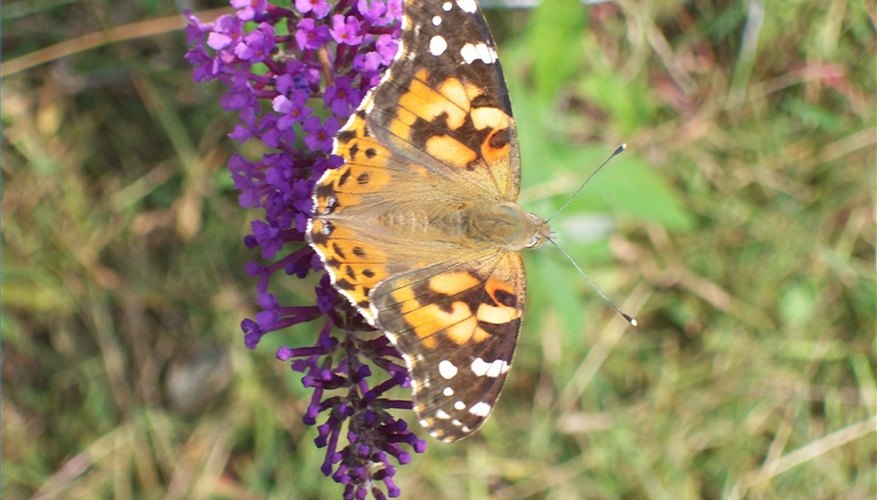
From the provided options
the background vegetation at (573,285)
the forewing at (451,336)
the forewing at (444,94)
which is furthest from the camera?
the background vegetation at (573,285)

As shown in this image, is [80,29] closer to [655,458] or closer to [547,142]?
[547,142]

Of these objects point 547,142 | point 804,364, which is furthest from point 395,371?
point 804,364

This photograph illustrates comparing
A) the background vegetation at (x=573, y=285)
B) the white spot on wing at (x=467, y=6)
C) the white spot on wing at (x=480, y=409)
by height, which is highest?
the white spot on wing at (x=467, y=6)

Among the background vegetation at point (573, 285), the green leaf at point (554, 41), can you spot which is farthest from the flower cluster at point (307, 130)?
the background vegetation at point (573, 285)

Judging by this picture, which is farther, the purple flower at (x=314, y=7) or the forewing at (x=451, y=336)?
the purple flower at (x=314, y=7)

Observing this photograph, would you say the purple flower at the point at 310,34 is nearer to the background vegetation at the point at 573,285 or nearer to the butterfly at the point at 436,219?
the butterfly at the point at 436,219

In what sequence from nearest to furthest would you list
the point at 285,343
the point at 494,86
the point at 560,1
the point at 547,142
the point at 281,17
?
the point at 494,86
the point at 281,17
the point at 560,1
the point at 547,142
the point at 285,343

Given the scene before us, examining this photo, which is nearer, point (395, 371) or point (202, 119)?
point (395, 371)
